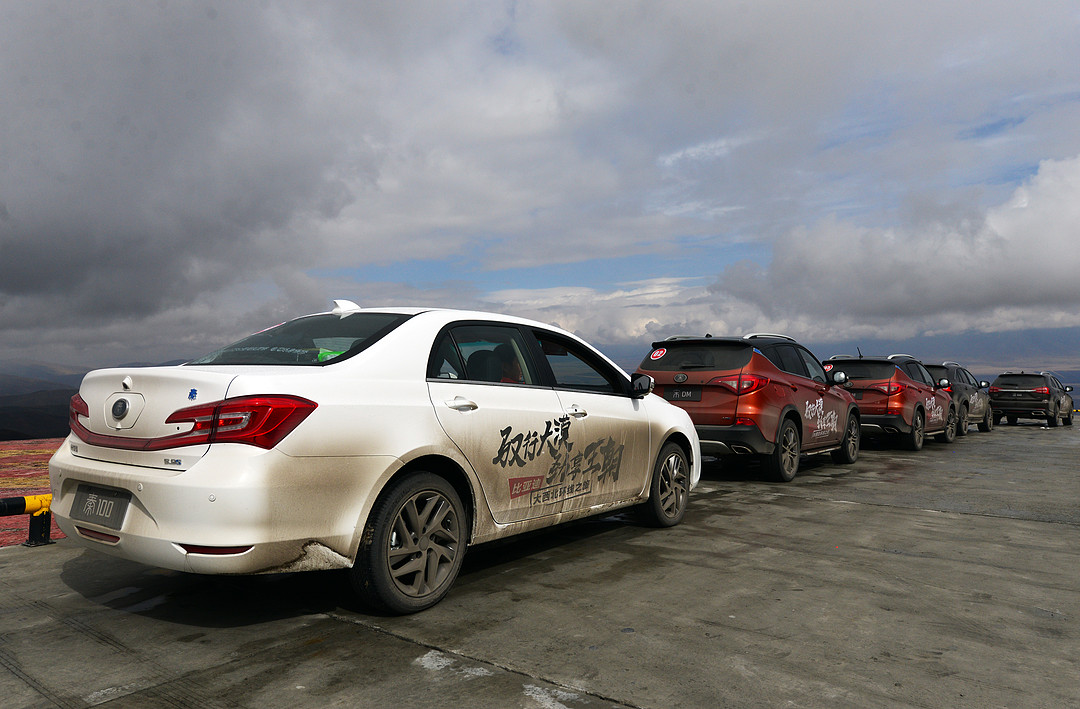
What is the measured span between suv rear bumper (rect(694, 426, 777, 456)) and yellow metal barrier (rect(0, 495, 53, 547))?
6.34m

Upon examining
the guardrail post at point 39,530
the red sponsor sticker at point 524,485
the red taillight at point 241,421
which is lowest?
the guardrail post at point 39,530

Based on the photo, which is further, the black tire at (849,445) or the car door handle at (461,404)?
the black tire at (849,445)

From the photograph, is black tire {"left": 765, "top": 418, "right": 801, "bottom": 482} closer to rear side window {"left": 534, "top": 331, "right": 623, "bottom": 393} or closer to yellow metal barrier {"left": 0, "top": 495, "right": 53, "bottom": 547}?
rear side window {"left": 534, "top": 331, "right": 623, "bottom": 393}

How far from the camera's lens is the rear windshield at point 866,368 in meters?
13.4

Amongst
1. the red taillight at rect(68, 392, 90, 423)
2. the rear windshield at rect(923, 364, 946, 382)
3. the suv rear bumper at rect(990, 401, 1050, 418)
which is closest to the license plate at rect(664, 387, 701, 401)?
the red taillight at rect(68, 392, 90, 423)

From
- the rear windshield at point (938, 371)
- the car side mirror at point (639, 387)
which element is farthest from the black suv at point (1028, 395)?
the car side mirror at point (639, 387)

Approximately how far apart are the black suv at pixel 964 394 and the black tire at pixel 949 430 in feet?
1.46

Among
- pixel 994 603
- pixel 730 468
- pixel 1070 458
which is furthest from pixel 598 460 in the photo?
pixel 1070 458

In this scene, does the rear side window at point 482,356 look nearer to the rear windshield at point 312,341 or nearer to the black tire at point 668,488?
the rear windshield at point 312,341

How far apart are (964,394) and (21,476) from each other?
18555mm

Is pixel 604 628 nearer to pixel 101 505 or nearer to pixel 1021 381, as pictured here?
pixel 101 505

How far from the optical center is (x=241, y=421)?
338cm

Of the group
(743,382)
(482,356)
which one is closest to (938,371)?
(743,382)

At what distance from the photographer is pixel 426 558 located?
404 cm
